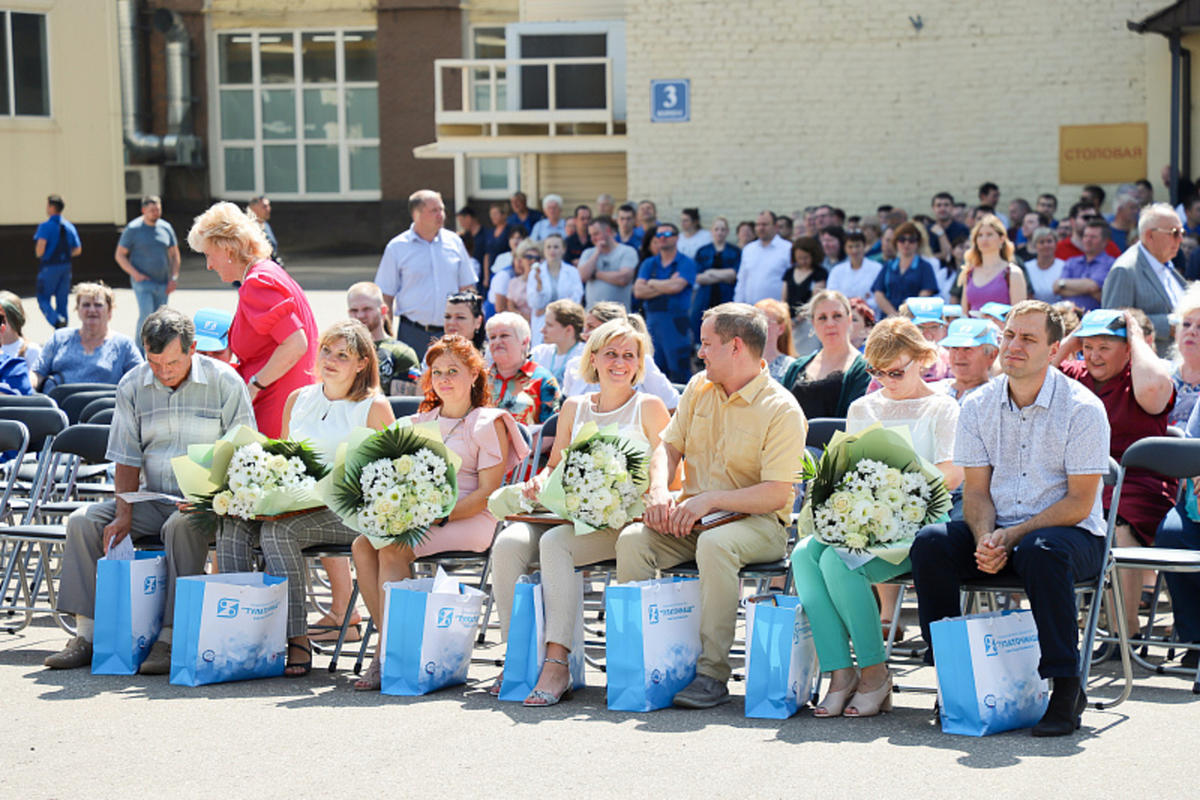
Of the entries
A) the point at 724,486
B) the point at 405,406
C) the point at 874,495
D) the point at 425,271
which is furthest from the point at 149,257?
the point at 874,495

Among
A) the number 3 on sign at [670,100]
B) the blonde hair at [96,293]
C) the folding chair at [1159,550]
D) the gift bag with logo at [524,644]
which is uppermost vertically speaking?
the number 3 on sign at [670,100]

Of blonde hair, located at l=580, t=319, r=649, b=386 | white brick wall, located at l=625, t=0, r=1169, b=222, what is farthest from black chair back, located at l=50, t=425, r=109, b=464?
white brick wall, located at l=625, t=0, r=1169, b=222

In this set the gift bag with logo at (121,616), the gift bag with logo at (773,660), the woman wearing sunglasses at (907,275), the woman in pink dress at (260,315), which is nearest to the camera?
the gift bag with logo at (773,660)

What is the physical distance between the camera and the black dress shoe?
5383 mm

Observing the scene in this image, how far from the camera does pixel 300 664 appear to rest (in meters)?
6.62

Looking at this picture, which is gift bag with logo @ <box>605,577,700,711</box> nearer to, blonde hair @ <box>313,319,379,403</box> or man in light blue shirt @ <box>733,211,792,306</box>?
blonde hair @ <box>313,319,379,403</box>

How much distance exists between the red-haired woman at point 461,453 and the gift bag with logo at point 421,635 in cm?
37

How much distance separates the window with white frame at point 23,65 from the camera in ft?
87.8

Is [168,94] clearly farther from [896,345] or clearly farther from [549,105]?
[896,345]

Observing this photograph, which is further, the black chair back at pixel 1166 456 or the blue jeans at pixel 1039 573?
the black chair back at pixel 1166 456

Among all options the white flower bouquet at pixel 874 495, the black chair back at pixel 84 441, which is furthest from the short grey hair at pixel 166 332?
the white flower bouquet at pixel 874 495

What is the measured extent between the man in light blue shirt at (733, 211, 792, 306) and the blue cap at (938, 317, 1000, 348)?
736cm

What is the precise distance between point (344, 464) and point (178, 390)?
3.35ft

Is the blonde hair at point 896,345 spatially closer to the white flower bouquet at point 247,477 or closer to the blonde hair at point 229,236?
the white flower bouquet at point 247,477
